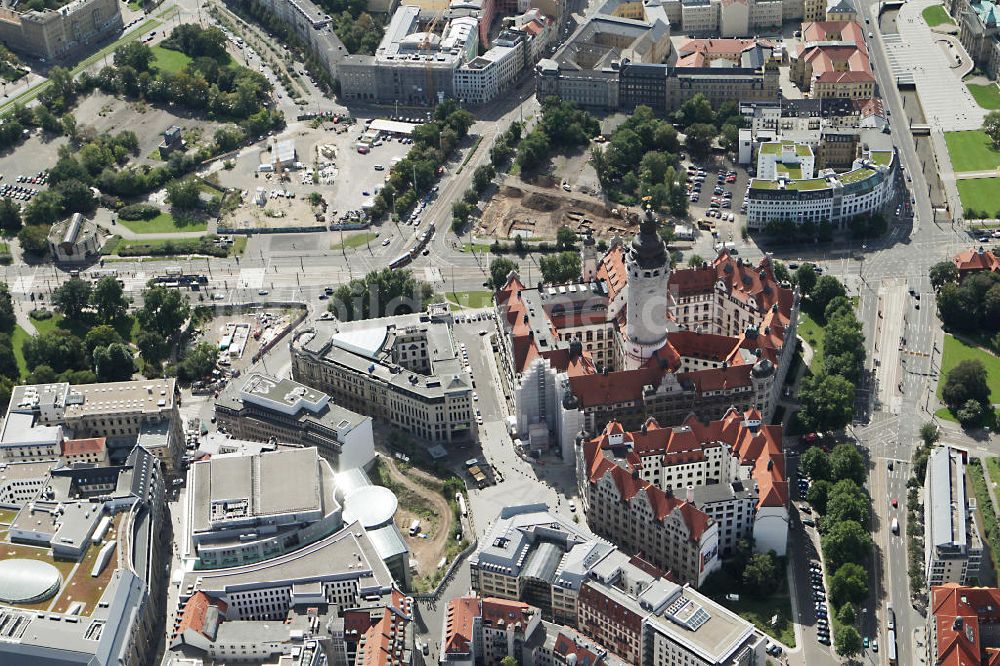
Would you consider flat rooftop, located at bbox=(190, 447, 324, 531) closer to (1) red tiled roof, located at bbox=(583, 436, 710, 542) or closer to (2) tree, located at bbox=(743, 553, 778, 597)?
(1) red tiled roof, located at bbox=(583, 436, 710, 542)

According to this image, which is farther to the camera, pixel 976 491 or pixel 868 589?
pixel 976 491

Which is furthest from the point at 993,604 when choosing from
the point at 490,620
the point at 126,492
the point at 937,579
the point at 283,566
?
the point at 126,492

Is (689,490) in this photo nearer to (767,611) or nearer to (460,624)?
(767,611)

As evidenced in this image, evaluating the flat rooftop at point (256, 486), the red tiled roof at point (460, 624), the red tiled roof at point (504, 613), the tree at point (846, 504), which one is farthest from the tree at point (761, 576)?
the flat rooftop at point (256, 486)

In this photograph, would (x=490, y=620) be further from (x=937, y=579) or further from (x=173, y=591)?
(x=937, y=579)

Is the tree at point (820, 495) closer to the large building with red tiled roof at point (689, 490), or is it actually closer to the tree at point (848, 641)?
the large building with red tiled roof at point (689, 490)

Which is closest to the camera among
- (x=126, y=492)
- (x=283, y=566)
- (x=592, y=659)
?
(x=592, y=659)

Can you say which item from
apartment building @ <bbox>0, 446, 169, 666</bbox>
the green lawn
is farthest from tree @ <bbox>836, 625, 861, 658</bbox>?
apartment building @ <bbox>0, 446, 169, 666</bbox>
